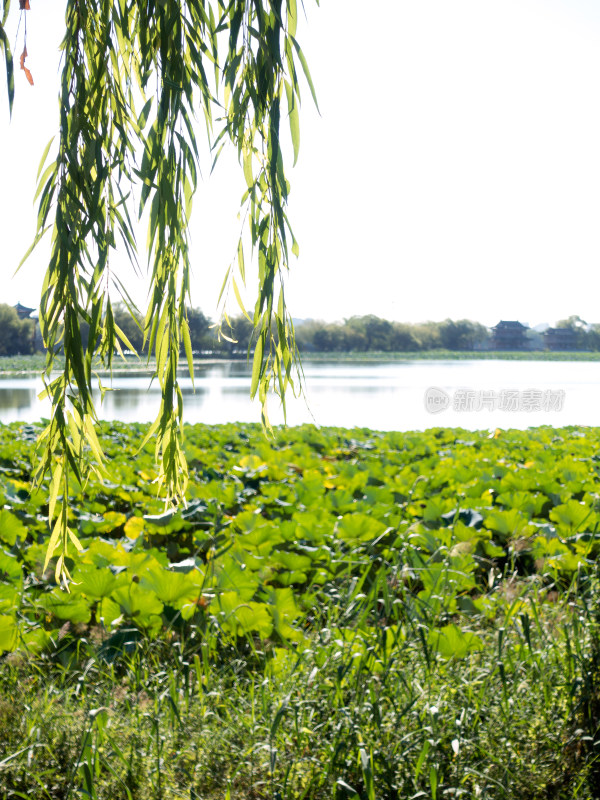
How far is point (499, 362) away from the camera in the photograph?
57.6m

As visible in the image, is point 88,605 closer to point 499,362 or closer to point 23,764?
point 23,764

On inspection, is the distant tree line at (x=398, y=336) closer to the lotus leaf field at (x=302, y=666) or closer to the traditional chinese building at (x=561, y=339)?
the traditional chinese building at (x=561, y=339)

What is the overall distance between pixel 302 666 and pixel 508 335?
185 feet

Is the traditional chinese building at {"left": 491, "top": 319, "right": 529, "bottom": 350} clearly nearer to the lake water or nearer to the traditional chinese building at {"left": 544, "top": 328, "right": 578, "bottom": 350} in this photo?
the traditional chinese building at {"left": 544, "top": 328, "right": 578, "bottom": 350}

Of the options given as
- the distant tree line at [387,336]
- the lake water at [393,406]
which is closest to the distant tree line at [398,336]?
the distant tree line at [387,336]

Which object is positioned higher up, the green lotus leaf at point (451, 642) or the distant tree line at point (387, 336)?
the distant tree line at point (387, 336)

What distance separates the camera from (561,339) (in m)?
55.8

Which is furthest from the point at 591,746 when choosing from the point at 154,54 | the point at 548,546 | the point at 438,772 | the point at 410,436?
the point at 410,436

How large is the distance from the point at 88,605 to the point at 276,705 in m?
0.84

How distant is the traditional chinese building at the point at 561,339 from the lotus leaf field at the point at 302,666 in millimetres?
57230

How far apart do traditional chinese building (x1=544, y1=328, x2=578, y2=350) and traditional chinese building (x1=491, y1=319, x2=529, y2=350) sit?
223 centimetres

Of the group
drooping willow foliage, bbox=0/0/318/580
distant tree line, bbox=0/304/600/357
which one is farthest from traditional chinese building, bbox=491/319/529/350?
drooping willow foliage, bbox=0/0/318/580

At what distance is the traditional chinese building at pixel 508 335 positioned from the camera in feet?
180

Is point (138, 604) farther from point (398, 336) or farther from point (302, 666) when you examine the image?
point (398, 336)
